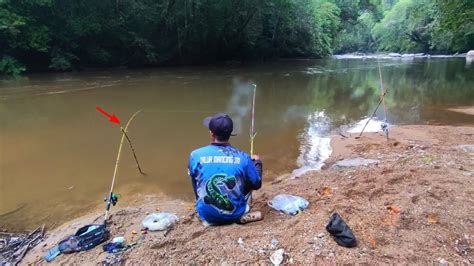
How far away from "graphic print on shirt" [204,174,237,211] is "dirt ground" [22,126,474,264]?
0.25 m

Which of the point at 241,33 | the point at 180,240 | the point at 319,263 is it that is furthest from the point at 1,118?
the point at 241,33

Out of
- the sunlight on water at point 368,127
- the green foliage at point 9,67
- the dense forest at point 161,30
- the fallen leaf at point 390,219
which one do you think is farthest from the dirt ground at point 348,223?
the green foliage at point 9,67

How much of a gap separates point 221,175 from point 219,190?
0.49 feet

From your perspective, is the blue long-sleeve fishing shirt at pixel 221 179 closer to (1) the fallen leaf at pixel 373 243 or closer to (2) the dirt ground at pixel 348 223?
(2) the dirt ground at pixel 348 223

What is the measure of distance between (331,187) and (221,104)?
22.8ft

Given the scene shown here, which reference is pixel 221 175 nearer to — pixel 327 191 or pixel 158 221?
pixel 158 221

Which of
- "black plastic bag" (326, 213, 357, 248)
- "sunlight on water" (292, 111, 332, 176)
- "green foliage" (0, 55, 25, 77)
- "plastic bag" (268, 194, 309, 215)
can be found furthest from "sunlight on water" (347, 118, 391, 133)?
"green foliage" (0, 55, 25, 77)

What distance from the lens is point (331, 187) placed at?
4.67m

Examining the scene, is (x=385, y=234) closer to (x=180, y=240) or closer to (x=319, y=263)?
(x=319, y=263)

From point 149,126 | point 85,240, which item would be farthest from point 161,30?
point 85,240

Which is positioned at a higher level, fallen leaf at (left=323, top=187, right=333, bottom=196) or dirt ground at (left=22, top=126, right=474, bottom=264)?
dirt ground at (left=22, top=126, right=474, bottom=264)

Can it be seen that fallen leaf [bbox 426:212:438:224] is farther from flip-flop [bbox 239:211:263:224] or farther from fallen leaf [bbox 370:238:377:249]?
flip-flop [bbox 239:211:263:224]

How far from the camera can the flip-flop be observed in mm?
3514

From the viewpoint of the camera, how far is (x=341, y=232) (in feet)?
9.96
